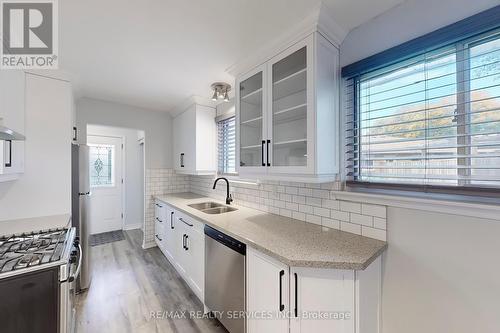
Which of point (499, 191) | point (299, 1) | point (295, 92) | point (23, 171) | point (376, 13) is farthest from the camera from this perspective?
point (23, 171)

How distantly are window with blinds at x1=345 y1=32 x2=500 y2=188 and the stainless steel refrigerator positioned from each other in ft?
8.93

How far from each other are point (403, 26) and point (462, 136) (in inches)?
29.3

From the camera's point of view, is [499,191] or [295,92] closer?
[499,191]

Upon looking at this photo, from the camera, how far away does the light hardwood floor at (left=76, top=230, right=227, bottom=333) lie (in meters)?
1.82

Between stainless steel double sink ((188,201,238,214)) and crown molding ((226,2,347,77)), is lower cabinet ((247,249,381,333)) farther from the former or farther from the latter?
crown molding ((226,2,347,77))

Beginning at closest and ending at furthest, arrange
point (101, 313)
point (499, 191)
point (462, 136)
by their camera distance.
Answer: point (499, 191)
point (462, 136)
point (101, 313)

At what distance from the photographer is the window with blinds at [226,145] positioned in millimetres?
2899

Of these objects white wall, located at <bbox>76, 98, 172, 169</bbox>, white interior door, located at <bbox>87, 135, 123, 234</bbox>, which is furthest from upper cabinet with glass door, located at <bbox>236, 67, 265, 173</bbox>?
white interior door, located at <bbox>87, 135, 123, 234</bbox>

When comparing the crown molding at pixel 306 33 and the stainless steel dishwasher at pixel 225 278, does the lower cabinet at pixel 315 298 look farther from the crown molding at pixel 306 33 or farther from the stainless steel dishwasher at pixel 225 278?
the crown molding at pixel 306 33

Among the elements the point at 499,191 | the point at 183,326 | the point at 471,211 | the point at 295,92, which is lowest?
the point at 183,326

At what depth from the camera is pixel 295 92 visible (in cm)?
160

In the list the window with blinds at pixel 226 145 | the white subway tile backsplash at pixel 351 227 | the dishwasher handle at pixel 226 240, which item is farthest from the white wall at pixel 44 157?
the white subway tile backsplash at pixel 351 227

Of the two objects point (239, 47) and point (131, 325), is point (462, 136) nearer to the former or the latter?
point (239, 47)

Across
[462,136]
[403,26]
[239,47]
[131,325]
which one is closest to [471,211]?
[462,136]
